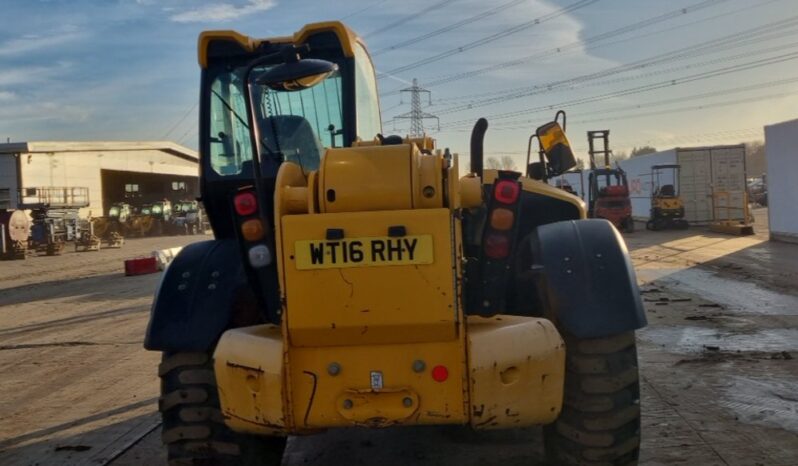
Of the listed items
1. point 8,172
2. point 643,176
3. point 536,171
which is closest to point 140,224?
point 8,172

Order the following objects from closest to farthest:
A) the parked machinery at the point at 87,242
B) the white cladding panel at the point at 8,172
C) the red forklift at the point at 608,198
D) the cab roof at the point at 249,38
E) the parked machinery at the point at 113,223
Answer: the cab roof at the point at 249,38, the red forklift at the point at 608,198, the parked machinery at the point at 87,242, the white cladding panel at the point at 8,172, the parked machinery at the point at 113,223

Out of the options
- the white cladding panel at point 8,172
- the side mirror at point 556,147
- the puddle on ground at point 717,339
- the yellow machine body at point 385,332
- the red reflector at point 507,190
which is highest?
the white cladding panel at point 8,172

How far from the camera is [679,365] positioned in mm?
7086

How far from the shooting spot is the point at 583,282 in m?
3.71

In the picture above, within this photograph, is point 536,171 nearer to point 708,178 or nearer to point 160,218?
point 708,178

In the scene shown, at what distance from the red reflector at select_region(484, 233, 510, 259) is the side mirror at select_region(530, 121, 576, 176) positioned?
5.39 feet

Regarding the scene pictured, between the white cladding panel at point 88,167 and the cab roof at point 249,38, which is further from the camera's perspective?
the white cladding panel at point 88,167

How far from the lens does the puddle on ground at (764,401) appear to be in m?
5.28

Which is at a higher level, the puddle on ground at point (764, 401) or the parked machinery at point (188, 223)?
the parked machinery at point (188, 223)

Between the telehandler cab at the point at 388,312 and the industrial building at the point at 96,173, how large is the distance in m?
39.8

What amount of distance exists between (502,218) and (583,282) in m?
0.57

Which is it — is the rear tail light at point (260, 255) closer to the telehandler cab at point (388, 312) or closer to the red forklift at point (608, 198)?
the telehandler cab at point (388, 312)

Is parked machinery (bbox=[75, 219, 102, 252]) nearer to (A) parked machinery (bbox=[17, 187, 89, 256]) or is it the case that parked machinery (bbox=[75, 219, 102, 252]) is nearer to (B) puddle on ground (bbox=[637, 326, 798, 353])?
(A) parked machinery (bbox=[17, 187, 89, 256])

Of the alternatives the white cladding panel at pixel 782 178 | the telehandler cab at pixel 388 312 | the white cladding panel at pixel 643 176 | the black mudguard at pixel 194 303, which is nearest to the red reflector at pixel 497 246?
the telehandler cab at pixel 388 312
